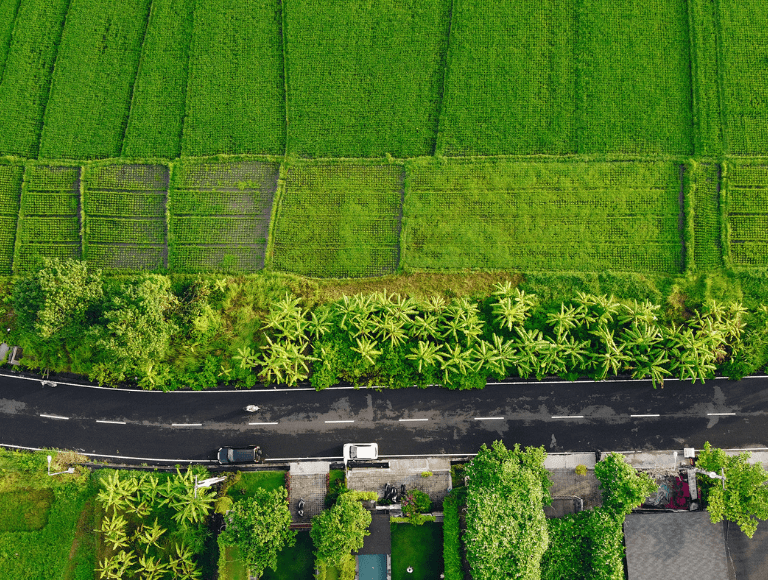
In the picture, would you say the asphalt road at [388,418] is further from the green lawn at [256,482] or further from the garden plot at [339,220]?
the garden plot at [339,220]

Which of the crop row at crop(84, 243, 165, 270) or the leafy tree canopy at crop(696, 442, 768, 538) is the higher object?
the crop row at crop(84, 243, 165, 270)

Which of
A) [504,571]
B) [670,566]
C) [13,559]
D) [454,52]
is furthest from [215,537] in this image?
[454,52]

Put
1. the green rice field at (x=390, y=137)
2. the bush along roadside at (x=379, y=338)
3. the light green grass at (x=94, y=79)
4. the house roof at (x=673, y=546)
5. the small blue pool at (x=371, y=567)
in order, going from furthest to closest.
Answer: the light green grass at (x=94, y=79) < the green rice field at (x=390, y=137) < the small blue pool at (x=371, y=567) < the bush along roadside at (x=379, y=338) < the house roof at (x=673, y=546)

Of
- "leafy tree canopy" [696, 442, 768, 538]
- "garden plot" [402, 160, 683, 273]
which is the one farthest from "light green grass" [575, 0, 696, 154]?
"leafy tree canopy" [696, 442, 768, 538]

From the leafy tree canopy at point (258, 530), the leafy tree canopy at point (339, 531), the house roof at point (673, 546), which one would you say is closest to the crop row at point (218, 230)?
the leafy tree canopy at point (258, 530)

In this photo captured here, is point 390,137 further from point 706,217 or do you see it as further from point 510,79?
point 706,217

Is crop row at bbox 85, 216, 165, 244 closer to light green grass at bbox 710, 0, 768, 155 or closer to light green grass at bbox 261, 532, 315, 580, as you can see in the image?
light green grass at bbox 261, 532, 315, 580

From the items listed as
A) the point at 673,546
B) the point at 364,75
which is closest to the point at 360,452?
the point at 673,546
